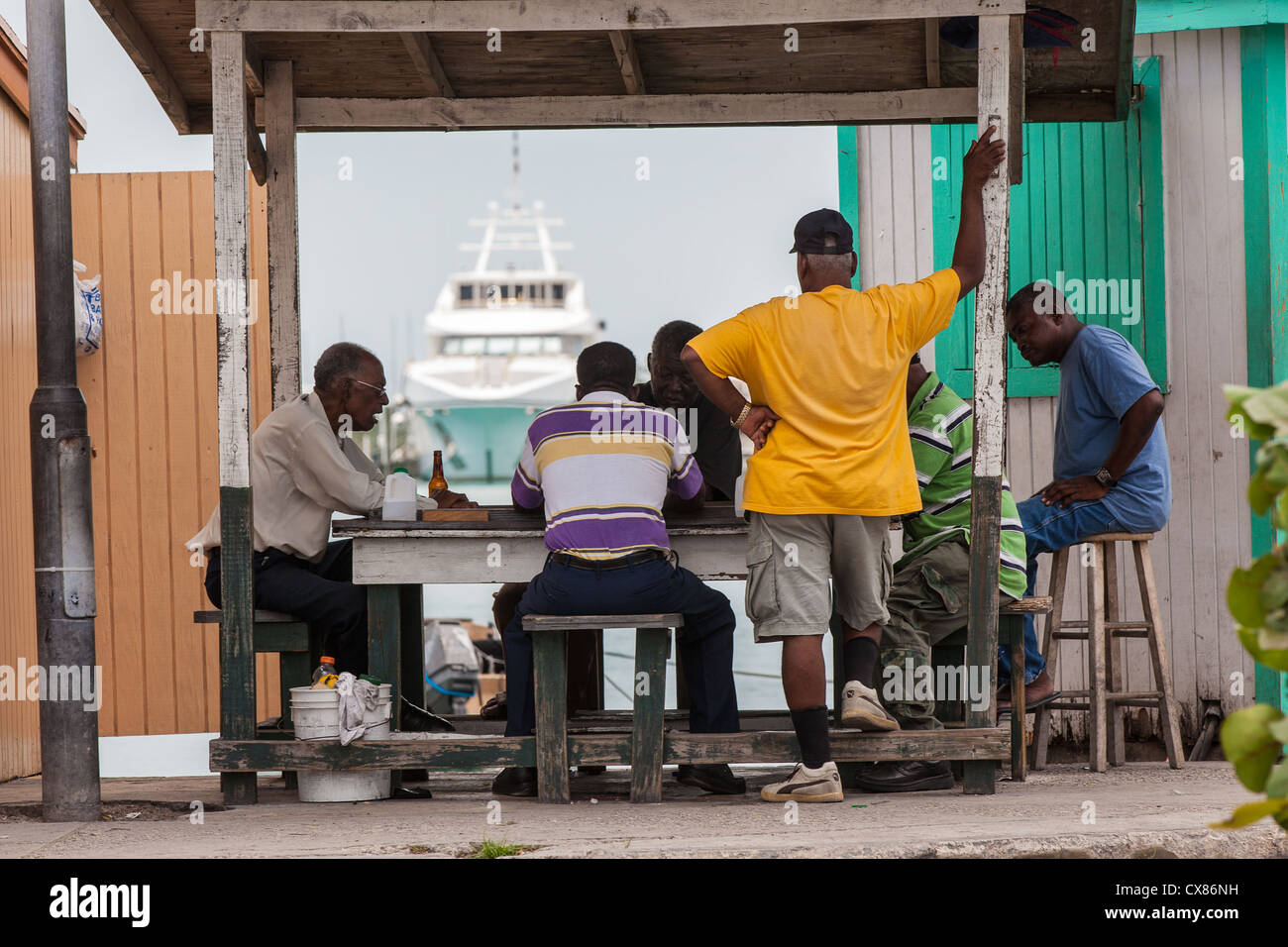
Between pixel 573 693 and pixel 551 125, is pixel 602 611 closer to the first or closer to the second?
pixel 573 693

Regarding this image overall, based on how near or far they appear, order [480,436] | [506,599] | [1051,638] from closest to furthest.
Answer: [1051,638] < [506,599] < [480,436]

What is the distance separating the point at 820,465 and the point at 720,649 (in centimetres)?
83

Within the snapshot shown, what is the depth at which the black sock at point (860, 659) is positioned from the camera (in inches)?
182

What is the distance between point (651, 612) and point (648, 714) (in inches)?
13.6

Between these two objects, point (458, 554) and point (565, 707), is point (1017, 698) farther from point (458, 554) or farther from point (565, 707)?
point (458, 554)

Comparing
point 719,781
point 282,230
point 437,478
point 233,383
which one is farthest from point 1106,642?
point 282,230

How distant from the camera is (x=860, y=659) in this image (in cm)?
463

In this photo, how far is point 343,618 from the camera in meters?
5.24

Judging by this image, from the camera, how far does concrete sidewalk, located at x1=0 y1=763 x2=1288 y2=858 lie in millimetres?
3639

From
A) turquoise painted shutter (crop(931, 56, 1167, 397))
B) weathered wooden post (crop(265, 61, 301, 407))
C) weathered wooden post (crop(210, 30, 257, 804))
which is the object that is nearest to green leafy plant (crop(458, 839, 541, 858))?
weathered wooden post (crop(210, 30, 257, 804))

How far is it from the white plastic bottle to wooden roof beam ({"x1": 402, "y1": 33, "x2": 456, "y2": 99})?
184 cm

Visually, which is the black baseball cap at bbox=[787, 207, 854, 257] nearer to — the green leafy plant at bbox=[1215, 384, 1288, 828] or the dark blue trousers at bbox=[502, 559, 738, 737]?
the dark blue trousers at bbox=[502, 559, 738, 737]

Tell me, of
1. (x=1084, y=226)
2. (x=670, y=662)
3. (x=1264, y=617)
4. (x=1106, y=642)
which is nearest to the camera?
(x=1264, y=617)

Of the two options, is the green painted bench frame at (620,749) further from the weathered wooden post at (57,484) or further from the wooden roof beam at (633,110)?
the wooden roof beam at (633,110)
